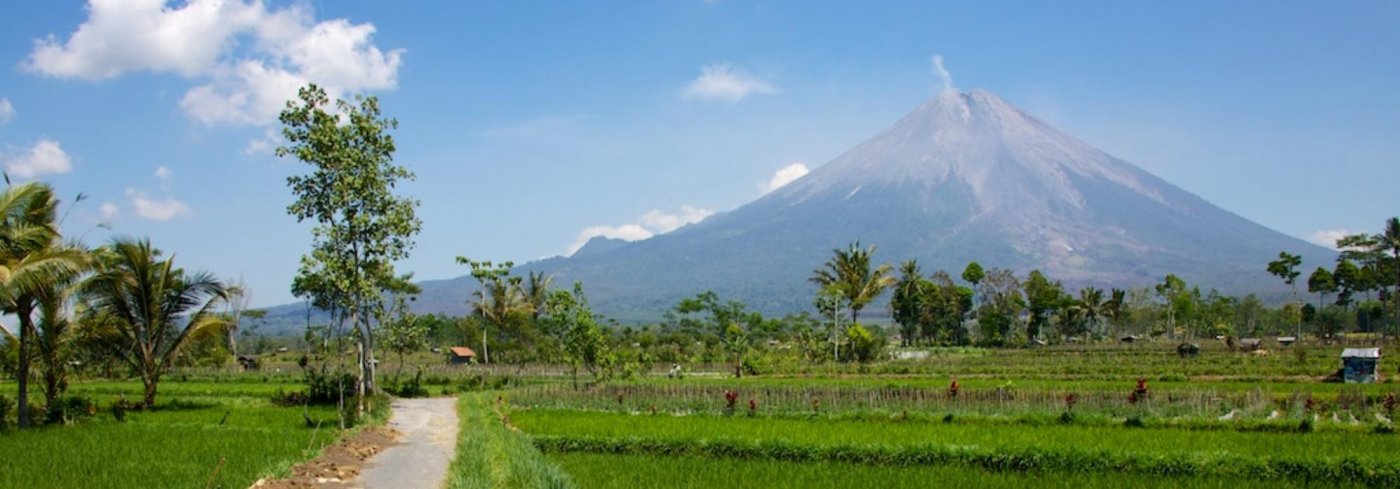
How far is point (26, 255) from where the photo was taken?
16.5 metres

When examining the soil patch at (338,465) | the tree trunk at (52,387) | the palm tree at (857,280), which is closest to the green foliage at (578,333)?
the soil patch at (338,465)

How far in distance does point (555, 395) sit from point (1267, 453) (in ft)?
58.3

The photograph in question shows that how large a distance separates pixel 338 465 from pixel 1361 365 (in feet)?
87.5

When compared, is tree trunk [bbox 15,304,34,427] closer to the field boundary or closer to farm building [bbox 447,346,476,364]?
the field boundary

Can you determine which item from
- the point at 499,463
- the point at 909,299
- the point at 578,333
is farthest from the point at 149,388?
the point at 909,299

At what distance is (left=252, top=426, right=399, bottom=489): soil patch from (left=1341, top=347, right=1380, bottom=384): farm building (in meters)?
25.0

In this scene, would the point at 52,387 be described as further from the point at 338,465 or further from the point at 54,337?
the point at 338,465

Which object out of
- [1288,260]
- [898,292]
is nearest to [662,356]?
[898,292]

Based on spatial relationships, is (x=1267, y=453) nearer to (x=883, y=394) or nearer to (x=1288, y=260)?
(x=883, y=394)

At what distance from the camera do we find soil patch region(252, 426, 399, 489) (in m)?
11.3

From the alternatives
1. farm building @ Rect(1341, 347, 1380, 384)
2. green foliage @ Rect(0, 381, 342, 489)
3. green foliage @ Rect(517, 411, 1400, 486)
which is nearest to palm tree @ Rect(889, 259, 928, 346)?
farm building @ Rect(1341, 347, 1380, 384)

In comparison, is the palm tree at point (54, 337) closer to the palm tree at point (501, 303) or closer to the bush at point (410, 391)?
the bush at point (410, 391)

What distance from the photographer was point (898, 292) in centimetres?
6962

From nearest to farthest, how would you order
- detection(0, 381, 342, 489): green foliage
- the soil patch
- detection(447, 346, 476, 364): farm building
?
the soil patch < detection(0, 381, 342, 489): green foliage < detection(447, 346, 476, 364): farm building
